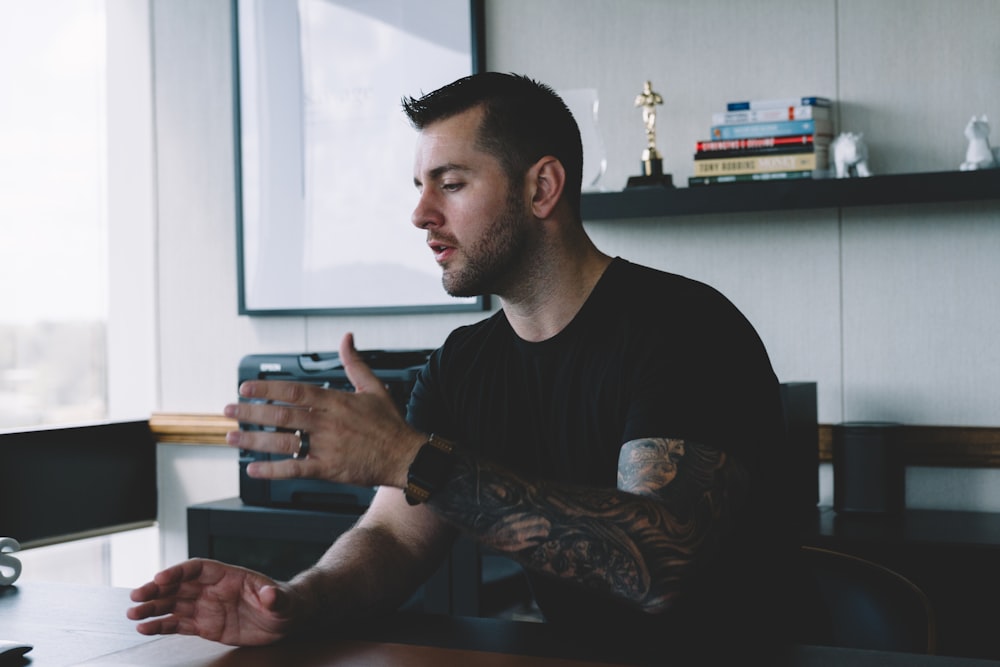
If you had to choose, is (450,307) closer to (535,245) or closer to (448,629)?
(535,245)

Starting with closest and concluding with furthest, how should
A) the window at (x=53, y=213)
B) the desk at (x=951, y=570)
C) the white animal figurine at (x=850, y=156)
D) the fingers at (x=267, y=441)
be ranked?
1. the fingers at (x=267, y=441)
2. the desk at (x=951, y=570)
3. the white animal figurine at (x=850, y=156)
4. the window at (x=53, y=213)

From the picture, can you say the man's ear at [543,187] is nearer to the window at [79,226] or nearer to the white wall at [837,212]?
the white wall at [837,212]

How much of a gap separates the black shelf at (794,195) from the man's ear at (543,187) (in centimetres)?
93

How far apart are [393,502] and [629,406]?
1.33 feet

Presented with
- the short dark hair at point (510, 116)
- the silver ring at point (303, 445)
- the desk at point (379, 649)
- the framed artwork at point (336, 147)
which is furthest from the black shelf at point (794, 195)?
the silver ring at point (303, 445)

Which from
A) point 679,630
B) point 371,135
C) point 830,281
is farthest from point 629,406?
point 371,135

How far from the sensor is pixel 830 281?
9.17 ft

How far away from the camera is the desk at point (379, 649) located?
1200 mm

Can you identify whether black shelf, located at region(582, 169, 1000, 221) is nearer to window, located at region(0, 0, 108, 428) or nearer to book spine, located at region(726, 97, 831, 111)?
book spine, located at region(726, 97, 831, 111)

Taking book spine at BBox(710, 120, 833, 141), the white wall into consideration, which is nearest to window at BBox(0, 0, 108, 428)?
the white wall

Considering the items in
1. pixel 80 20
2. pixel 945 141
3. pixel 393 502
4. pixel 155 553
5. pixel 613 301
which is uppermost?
pixel 80 20

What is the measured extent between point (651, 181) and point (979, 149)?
0.75 m

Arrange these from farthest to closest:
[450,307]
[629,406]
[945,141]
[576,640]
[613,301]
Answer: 1. [450,307]
2. [945,141]
3. [613,301]
4. [629,406]
5. [576,640]

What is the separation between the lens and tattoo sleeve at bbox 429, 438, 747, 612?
1331 mm
